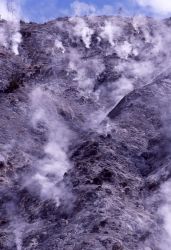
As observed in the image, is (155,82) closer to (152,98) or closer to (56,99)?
(152,98)

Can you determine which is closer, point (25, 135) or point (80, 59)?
point (25, 135)

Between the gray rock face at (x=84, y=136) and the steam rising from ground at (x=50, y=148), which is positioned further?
the steam rising from ground at (x=50, y=148)

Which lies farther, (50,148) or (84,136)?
(84,136)

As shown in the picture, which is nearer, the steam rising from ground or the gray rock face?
the gray rock face

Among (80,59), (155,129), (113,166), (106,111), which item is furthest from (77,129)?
(80,59)

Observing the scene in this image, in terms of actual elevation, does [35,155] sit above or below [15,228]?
above

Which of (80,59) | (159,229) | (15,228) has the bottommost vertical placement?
(159,229)

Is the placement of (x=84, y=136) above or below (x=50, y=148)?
above

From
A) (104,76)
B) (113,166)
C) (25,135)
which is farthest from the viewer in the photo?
(104,76)
